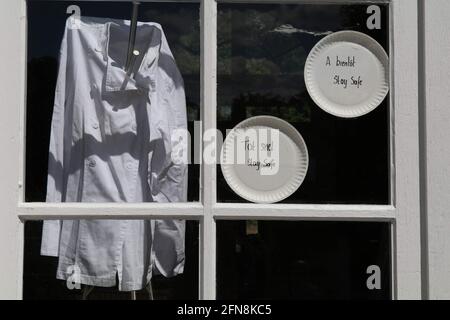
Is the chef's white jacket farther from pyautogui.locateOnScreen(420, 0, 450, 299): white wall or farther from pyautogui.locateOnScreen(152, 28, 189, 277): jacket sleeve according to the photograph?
pyautogui.locateOnScreen(420, 0, 450, 299): white wall

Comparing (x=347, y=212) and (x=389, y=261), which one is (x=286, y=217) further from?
(x=389, y=261)

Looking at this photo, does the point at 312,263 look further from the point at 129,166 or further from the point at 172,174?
the point at 129,166

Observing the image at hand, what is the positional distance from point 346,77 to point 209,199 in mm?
520

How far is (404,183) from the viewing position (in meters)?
1.81

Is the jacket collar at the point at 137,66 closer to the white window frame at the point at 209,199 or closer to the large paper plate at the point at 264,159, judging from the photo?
the white window frame at the point at 209,199

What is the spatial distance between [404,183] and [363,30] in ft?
1.48

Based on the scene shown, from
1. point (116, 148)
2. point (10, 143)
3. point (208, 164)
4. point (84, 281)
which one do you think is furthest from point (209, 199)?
point (10, 143)

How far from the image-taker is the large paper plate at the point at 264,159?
1835 mm

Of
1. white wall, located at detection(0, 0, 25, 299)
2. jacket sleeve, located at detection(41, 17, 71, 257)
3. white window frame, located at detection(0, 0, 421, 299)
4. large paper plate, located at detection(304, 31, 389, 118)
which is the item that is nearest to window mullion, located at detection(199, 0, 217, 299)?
white window frame, located at detection(0, 0, 421, 299)

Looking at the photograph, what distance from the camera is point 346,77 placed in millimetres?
1856

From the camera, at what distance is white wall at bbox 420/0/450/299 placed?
1777 millimetres

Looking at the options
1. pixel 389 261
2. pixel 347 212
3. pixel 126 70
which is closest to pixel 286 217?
pixel 347 212

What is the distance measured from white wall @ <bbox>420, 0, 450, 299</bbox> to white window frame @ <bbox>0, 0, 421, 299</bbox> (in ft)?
0.12
